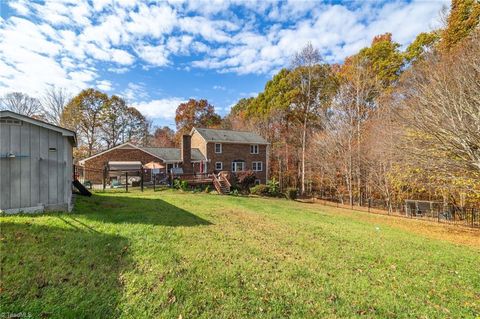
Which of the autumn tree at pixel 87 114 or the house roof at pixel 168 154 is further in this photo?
the autumn tree at pixel 87 114

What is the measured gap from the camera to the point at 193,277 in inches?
156

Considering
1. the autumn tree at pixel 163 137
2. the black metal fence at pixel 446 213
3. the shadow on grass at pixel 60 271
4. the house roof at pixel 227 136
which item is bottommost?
the black metal fence at pixel 446 213

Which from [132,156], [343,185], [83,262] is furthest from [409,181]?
[132,156]

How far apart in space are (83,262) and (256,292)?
3.34 meters

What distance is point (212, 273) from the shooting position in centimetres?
417

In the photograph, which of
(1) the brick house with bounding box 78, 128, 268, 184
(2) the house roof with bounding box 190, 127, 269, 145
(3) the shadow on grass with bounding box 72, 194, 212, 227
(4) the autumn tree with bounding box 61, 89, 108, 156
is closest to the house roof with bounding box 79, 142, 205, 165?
(1) the brick house with bounding box 78, 128, 268, 184

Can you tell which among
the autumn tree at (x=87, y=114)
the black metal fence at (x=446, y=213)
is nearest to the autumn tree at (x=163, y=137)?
the autumn tree at (x=87, y=114)

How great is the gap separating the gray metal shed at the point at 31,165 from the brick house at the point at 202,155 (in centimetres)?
1588

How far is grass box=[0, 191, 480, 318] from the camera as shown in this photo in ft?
10.9

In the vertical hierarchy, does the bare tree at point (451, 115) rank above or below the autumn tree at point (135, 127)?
below

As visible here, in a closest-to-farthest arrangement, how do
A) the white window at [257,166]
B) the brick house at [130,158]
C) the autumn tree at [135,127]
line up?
the brick house at [130,158] < the white window at [257,166] < the autumn tree at [135,127]

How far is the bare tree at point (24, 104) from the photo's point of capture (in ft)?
95.6

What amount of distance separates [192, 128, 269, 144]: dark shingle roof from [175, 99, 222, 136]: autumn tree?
48.3 ft

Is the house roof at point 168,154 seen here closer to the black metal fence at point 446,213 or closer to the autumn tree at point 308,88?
the autumn tree at point 308,88
